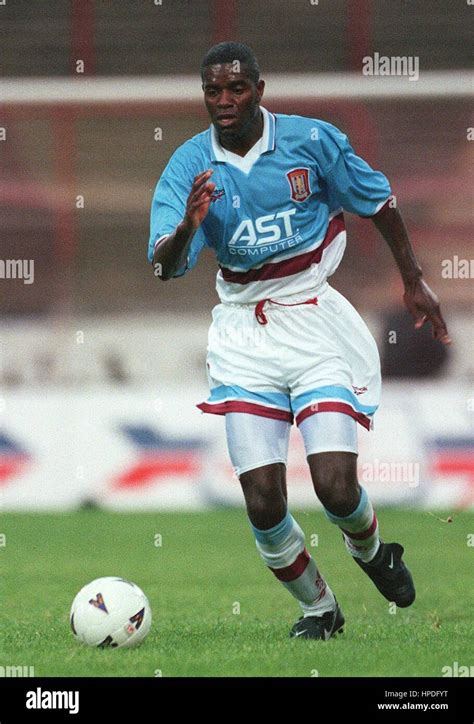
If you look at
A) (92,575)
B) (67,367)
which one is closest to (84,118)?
(67,367)

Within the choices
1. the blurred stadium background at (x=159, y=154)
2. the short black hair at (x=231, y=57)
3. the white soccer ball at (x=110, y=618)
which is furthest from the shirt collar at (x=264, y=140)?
the blurred stadium background at (x=159, y=154)

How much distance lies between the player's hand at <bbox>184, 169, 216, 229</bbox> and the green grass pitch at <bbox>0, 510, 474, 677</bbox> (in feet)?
5.29

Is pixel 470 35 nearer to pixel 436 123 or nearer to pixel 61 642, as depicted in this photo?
pixel 436 123

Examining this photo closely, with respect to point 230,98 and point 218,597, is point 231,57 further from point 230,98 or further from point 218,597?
point 218,597

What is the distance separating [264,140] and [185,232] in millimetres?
819

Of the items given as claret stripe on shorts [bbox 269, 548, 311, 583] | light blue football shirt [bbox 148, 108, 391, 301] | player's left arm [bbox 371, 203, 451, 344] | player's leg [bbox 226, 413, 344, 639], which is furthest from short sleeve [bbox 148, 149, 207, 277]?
claret stripe on shorts [bbox 269, 548, 311, 583]

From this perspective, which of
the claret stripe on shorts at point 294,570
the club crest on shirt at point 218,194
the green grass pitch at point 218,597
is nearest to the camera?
the green grass pitch at point 218,597

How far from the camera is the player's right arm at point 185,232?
16.1 ft

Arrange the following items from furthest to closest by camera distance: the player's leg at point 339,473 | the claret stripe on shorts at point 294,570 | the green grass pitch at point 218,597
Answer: the claret stripe on shorts at point 294,570 < the player's leg at point 339,473 < the green grass pitch at point 218,597

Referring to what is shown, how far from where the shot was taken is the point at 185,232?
4996 mm

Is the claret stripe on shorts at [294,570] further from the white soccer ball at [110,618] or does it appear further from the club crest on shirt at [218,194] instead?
the club crest on shirt at [218,194]

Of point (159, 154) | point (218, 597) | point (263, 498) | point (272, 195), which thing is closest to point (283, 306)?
point (272, 195)

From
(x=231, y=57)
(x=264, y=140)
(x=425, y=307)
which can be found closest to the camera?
(x=231, y=57)

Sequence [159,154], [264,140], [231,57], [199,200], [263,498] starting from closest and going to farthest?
[199,200]
[231,57]
[263,498]
[264,140]
[159,154]
